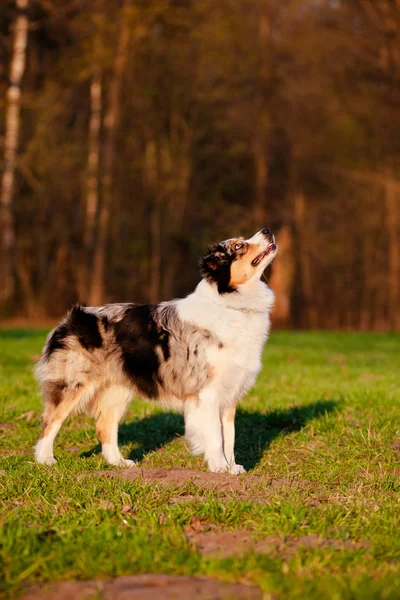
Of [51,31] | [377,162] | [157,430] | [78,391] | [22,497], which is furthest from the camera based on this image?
[377,162]

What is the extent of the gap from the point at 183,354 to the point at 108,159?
19363mm

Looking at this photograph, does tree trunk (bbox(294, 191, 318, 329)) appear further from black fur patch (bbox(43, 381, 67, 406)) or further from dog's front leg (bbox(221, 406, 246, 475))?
black fur patch (bbox(43, 381, 67, 406))

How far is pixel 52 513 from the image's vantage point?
454 cm

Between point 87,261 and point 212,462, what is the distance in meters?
20.4

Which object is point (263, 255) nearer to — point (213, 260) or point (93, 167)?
point (213, 260)

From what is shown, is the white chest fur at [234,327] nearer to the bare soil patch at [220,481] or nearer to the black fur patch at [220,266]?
the black fur patch at [220,266]

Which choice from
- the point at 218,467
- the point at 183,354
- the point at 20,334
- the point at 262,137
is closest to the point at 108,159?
the point at 262,137

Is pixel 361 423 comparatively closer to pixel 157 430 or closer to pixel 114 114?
pixel 157 430

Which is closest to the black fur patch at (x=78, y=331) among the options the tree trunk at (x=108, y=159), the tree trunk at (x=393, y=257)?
the tree trunk at (x=108, y=159)

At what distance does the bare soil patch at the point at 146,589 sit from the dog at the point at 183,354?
2.48 m

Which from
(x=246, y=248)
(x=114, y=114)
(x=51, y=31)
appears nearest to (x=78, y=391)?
(x=246, y=248)

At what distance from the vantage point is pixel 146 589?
339 centimetres

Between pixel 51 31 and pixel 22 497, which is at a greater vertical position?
pixel 51 31

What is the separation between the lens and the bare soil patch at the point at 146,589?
3.31m
